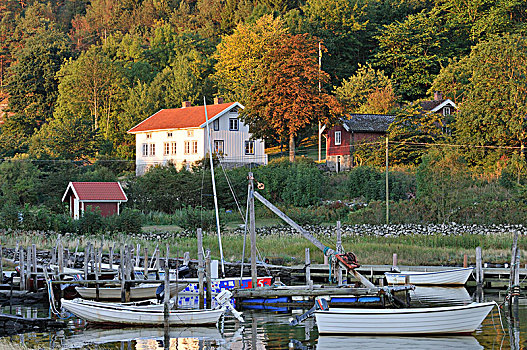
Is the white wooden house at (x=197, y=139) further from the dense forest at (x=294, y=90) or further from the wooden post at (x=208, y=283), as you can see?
the wooden post at (x=208, y=283)

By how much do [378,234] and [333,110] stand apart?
27.2 m

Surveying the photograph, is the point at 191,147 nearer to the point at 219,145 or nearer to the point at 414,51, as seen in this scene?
the point at 219,145

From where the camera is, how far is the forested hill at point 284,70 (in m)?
67.3

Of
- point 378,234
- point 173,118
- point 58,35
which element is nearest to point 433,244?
point 378,234

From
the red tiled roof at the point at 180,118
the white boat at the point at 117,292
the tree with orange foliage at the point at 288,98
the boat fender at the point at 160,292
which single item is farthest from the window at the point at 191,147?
the boat fender at the point at 160,292

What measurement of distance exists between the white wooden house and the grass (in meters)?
29.8

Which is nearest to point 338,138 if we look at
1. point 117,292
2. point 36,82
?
point 117,292

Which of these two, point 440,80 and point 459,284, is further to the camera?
point 440,80

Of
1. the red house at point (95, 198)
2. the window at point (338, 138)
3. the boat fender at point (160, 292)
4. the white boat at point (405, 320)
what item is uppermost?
the window at point (338, 138)

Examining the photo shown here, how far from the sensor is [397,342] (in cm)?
2447

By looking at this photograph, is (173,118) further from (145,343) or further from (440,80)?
(145,343)

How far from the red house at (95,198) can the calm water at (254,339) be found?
25364mm

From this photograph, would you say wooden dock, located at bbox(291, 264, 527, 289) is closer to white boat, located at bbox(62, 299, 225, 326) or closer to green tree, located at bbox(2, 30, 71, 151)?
white boat, located at bbox(62, 299, 225, 326)

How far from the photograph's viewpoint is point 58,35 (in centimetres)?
12488
